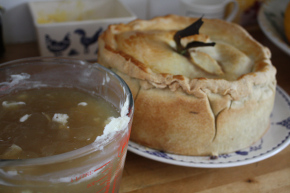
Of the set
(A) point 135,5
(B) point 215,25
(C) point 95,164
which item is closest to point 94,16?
(A) point 135,5

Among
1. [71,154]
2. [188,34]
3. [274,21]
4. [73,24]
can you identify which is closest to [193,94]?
[188,34]

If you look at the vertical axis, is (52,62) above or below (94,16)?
above

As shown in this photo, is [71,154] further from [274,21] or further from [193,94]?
[274,21]

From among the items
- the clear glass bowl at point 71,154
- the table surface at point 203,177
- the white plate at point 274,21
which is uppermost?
the clear glass bowl at point 71,154

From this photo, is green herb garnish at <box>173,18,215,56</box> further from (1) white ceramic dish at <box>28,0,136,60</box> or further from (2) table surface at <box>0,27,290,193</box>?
(1) white ceramic dish at <box>28,0,136,60</box>

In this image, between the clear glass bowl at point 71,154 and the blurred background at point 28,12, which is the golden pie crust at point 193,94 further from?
the blurred background at point 28,12

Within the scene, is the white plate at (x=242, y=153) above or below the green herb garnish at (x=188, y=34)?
below

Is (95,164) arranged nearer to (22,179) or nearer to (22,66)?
(22,179)

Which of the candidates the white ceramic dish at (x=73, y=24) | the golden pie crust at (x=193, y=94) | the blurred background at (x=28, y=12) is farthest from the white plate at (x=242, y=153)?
the blurred background at (x=28, y=12)
